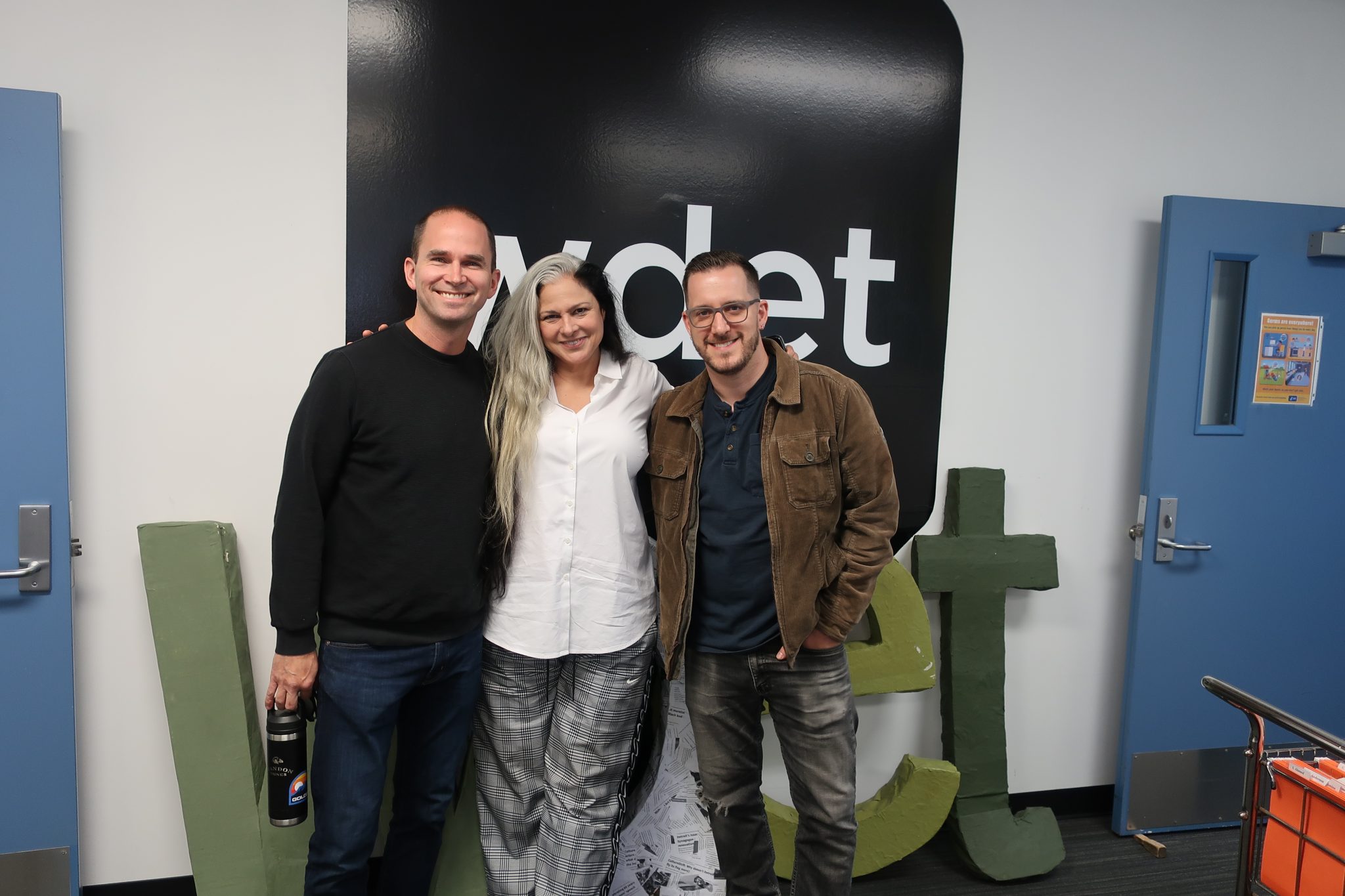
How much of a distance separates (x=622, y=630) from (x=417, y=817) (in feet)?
2.17

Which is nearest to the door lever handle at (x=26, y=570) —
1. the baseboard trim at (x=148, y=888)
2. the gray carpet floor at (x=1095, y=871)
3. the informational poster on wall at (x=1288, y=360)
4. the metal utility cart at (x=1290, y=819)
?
the baseboard trim at (x=148, y=888)

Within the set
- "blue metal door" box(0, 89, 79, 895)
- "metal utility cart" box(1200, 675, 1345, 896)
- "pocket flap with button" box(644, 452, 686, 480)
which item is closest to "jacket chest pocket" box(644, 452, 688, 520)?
"pocket flap with button" box(644, 452, 686, 480)

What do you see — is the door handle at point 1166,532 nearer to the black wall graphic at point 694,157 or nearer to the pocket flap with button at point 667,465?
the black wall graphic at point 694,157

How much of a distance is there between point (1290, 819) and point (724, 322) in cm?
138

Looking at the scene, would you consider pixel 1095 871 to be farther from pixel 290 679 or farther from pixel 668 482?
pixel 290 679

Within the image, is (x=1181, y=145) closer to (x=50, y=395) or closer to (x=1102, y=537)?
(x=1102, y=537)

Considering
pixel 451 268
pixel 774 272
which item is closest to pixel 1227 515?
pixel 774 272

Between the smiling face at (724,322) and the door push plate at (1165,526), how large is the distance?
1.68 metres

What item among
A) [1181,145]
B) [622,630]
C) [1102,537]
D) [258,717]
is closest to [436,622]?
[622,630]

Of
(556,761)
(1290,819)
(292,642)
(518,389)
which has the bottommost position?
(556,761)

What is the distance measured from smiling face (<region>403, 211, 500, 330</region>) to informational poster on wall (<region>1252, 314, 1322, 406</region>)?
8.15 ft

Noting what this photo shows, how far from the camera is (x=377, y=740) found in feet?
5.83

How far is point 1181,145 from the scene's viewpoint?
267 cm

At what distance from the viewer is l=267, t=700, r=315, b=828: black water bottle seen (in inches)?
67.7
